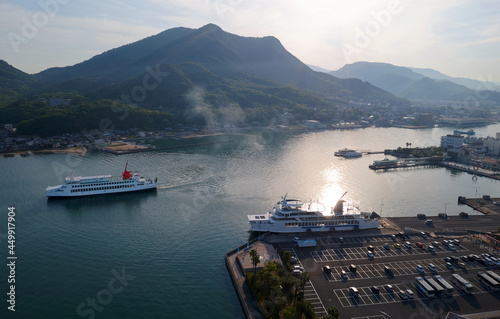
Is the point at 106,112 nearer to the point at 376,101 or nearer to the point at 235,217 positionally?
the point at 235,217

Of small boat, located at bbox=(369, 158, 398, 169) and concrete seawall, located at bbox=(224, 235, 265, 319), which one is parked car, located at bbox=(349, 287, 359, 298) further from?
small boat, located at bbox=(369, 158, 398, 169)

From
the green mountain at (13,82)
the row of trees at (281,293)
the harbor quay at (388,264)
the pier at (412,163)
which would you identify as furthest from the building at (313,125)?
the green mountain at (13,82)

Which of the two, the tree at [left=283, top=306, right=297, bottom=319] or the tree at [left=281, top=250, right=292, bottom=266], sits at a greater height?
the tree at [left=281, top=250, right=292, bottom=266]

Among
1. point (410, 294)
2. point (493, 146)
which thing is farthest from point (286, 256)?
point (493, 146)

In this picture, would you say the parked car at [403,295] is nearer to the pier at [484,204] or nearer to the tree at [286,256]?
the tree at [286,256]

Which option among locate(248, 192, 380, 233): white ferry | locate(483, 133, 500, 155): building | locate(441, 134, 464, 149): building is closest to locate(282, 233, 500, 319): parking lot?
locate(248, 192, 380, 233): white ferry

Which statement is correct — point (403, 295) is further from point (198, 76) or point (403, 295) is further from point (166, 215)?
point (198, 76)
